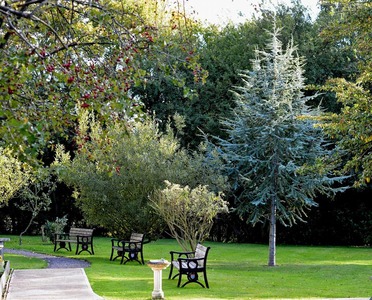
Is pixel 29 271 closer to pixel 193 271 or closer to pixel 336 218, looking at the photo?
pixel 193 271

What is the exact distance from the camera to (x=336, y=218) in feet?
103

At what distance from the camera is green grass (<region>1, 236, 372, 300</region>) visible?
1414 centimetres

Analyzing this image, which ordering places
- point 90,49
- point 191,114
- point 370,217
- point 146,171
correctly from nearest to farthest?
1. point 90,49
2. point 146,171
3. point 370,217
4. point 191,114

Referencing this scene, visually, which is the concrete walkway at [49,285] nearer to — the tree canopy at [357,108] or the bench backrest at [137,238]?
the bench backrest at [137,238]

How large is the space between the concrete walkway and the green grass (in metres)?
0.42

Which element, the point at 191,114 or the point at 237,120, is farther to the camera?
the point at 191,114

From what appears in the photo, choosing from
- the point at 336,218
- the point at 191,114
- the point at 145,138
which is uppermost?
the point at 191,114

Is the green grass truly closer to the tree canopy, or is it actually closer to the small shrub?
the small shrub

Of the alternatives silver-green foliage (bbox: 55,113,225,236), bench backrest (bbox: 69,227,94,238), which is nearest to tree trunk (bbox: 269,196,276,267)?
silver-green foliage (bbox: 55,113,225,236)

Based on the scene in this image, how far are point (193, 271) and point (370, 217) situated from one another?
17.7 m

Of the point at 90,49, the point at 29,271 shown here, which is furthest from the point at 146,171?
the point at 90,49

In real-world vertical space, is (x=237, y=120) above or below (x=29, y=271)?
above

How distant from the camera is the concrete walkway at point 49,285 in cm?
1261

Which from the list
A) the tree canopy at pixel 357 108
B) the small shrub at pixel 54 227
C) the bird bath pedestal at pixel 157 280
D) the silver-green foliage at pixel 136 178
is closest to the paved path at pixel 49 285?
the bird bath pedestal at pixel 157 280
